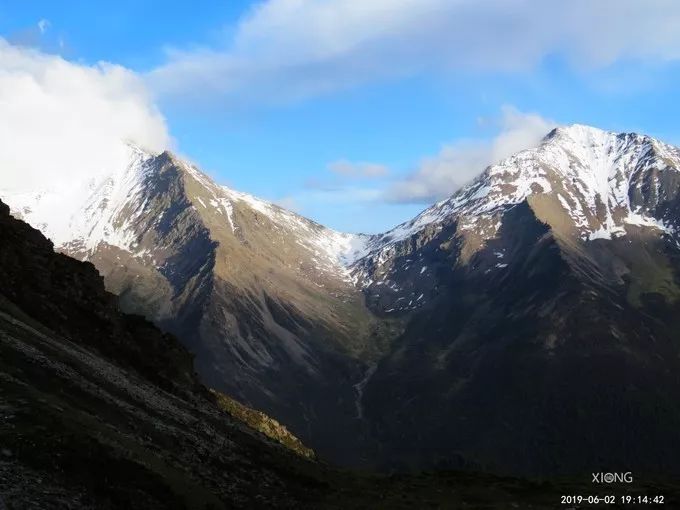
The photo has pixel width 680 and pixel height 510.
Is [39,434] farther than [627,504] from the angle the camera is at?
No

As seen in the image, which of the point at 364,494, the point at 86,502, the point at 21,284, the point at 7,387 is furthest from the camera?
the point at 21,284

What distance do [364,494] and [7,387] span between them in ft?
130

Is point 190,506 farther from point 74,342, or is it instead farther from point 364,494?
point 74,342

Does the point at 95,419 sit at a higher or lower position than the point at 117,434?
higher

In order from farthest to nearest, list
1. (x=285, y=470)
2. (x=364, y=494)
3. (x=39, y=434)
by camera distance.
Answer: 1. (x=364, y=494)
2. (x=285, y=470)
3. (x=39, y=434)

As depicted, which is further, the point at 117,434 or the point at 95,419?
the point at 95,419

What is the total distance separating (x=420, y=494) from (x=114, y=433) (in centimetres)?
4329

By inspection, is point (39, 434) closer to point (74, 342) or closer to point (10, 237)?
point (74, 342)

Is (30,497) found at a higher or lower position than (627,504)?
lower

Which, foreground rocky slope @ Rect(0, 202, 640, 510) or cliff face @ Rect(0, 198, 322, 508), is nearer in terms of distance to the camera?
cliff face @ Rect(0, 198, 322, 508)

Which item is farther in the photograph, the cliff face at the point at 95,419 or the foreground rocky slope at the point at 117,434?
the foreground rocky slope at the point at 117,434

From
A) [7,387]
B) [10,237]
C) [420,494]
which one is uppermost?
[10,237]

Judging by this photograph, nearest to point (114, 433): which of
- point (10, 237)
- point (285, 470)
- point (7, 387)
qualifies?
point (7, 387)

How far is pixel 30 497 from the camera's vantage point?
3008 centimetres
